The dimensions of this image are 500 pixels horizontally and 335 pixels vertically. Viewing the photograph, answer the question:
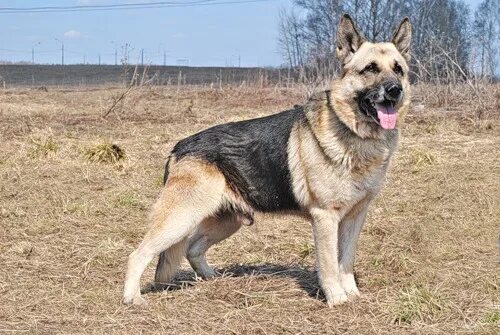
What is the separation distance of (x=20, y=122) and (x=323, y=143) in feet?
37.5

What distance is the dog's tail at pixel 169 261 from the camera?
5.90m

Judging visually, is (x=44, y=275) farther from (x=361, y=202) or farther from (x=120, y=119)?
(x=120, y=119)

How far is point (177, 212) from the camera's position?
570 centimetres

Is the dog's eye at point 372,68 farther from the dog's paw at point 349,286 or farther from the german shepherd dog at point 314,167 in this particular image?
the dog's paw at point 349,286

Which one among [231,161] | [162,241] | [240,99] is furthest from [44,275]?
[240,99]

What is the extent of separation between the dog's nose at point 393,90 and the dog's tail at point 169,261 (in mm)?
1911

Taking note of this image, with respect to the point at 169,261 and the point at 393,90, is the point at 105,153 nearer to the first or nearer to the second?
the point at 169,261

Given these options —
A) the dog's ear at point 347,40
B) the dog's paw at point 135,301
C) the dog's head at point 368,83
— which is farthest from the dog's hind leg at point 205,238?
the dog's ear at point 347,40

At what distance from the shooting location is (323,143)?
5.60 meters

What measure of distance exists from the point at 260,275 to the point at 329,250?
0.97 metres

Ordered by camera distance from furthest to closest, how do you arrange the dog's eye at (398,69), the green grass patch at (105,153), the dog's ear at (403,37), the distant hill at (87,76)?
the distant hill at (87,76), the green grass patch at (105,153), the dog's ear at (403,37), the dog's eye at (398,69)

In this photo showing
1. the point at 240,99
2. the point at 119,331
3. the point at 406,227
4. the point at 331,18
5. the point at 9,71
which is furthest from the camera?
the point at 331,18

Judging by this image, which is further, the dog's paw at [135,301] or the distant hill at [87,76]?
the distant hill at [87,76]

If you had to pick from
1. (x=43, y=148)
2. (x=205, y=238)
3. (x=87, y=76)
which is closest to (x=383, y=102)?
(x=205, y=238)
